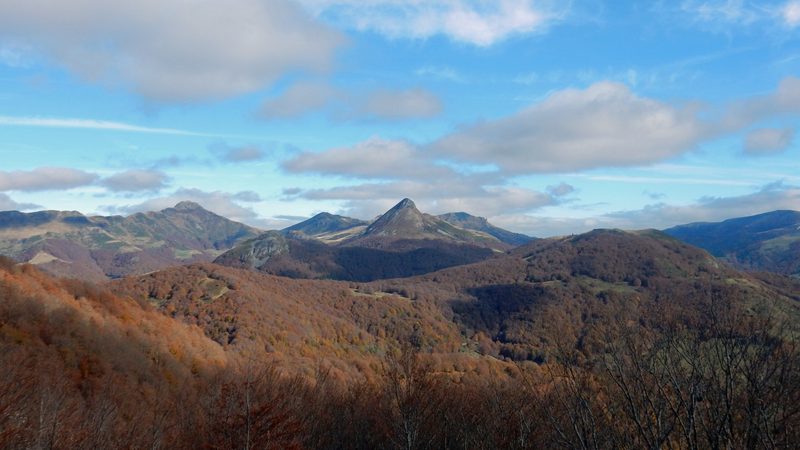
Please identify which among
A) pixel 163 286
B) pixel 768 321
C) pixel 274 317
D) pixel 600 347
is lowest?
pixel 274 317

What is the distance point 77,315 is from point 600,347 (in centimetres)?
7165

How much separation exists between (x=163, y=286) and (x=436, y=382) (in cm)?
19915

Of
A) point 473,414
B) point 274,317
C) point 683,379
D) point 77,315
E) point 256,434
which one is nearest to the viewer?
point 683,379

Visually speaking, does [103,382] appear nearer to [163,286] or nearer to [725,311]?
[725,311]

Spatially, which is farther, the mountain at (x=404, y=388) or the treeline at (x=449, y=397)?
the mountain at (x=404, y=388)

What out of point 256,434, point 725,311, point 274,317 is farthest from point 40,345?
point 274,317

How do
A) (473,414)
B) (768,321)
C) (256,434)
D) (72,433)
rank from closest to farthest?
1. (768,321)
2. (72,433)
3. (256,434)
4. (473,414)

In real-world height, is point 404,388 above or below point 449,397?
above

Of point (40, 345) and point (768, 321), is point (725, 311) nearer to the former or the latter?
point (768, 321)

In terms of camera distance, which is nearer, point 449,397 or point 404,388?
point 404,388

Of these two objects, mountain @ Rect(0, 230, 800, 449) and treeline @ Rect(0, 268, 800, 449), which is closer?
treeline @ Rect(0, 268, 800, 449)

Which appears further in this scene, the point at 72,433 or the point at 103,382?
the point at 103,382

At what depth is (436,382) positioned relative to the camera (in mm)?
28062

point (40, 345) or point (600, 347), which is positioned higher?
point (600, 347)
